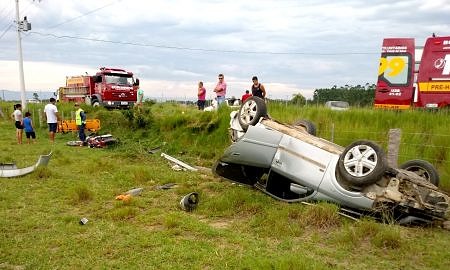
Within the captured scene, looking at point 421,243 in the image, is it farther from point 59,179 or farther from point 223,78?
point 223,78

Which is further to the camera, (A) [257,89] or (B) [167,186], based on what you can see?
(A) [257,89]

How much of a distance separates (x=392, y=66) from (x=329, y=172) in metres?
7.54

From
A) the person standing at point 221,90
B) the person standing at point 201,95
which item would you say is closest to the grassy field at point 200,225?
the person standing at point 221,90

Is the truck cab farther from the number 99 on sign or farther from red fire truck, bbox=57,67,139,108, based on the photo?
the number 99 on sign

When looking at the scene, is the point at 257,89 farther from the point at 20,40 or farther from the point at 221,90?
the point at 20,40

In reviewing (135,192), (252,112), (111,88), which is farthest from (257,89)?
(111,88)

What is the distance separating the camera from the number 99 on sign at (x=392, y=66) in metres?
12.2

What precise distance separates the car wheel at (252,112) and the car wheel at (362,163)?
5.43ft

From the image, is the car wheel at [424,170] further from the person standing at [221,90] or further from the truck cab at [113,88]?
the truck cab at [113,88]

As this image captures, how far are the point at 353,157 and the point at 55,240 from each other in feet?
13.3

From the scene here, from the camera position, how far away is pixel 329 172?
6090 millimetres

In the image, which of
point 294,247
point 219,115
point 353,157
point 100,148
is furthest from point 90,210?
point 100,148

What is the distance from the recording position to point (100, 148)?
571 inches

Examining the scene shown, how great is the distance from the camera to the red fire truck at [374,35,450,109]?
11555 mm
